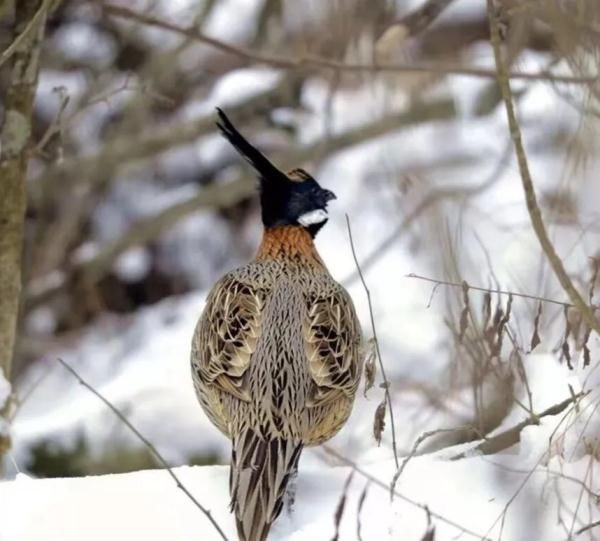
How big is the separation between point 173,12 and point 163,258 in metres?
2.34

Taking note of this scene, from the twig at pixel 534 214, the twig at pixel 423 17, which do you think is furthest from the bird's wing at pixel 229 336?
the twig at pixel 423 17

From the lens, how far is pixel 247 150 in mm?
4859

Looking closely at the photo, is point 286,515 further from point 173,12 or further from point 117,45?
point 117,45

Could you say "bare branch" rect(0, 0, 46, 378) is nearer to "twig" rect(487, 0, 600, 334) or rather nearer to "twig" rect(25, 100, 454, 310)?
"twig" rect(487, 0, 600, 334)

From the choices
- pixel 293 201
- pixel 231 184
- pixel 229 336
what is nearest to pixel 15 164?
pixel 293 201

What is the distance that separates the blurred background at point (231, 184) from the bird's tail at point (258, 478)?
116cm

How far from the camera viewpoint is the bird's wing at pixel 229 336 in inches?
169

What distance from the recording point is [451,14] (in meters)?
8.91

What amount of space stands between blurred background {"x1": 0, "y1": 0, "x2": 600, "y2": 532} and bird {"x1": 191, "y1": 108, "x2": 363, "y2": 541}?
629mm

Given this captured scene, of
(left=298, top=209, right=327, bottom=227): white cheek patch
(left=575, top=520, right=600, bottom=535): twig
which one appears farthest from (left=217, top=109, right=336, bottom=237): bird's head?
(left=575, top=520, right=600, bottom=535): twig

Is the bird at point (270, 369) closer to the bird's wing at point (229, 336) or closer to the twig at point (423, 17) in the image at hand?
the bird's wing at point (229, 336)

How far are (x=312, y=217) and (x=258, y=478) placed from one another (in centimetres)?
152

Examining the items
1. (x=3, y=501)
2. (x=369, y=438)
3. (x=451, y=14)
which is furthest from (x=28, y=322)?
(x=3, y=501)

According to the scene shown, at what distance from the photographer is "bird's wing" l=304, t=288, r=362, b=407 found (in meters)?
4.32
